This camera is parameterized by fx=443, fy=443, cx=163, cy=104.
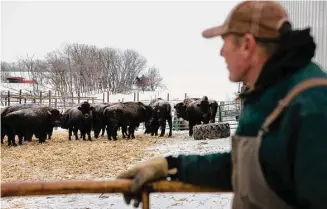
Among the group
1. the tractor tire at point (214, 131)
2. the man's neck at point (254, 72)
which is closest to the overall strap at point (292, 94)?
A: the man's neck at point (254, 72)

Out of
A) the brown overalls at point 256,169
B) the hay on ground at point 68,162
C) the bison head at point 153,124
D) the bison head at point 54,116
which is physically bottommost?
the hay on ground at point 68,162

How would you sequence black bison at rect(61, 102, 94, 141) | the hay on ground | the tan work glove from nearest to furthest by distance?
the tan work glove < the hay on ground < black bison at rect(61, 102, 94, 141)

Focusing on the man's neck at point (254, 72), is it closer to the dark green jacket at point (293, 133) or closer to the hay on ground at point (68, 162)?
the dark green jacket at point (293, 133)

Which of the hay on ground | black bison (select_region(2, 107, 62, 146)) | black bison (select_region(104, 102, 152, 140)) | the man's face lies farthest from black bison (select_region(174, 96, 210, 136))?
the man's face

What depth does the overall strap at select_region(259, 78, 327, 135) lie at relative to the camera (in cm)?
141

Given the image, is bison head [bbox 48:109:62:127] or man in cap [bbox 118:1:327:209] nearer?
man in cap [bbox 118:1:327:209]

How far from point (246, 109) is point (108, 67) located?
6421 cm

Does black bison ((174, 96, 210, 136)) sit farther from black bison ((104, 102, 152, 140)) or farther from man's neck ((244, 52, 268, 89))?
man's neck ((244, 52, 268, 89))

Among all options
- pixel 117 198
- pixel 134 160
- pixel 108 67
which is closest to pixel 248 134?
pixel 117 198

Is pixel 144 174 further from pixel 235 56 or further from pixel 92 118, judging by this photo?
pixel 92 118

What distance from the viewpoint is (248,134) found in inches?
62.6

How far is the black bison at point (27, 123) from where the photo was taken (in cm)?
1789

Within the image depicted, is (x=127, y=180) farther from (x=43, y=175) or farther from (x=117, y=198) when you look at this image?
(x=43, y=175)

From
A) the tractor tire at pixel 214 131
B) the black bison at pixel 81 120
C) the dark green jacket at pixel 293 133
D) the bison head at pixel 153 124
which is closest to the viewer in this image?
the dark green jacket at pixel 293 133
